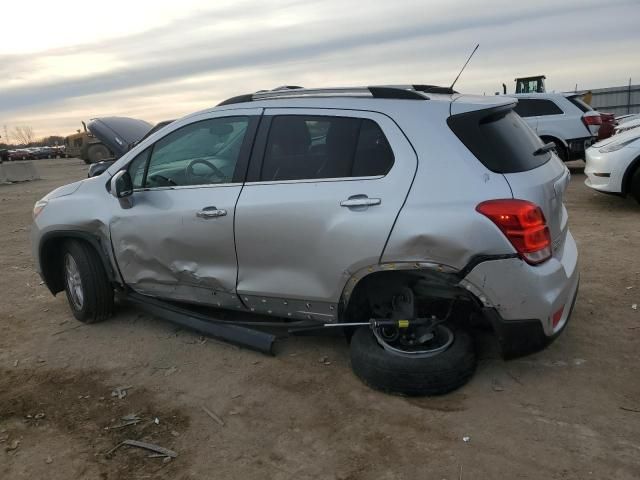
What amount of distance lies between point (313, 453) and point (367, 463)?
0.93 ft

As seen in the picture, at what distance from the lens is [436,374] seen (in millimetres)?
3250

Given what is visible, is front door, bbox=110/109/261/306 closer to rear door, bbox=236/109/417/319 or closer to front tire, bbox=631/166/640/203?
rear door, bbox=236/109/417/319

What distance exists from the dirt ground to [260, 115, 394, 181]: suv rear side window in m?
1.30

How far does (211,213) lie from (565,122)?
10626 millimetres

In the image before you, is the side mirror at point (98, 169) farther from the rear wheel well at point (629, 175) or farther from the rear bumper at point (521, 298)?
the rear wheel well at point (629, 175)

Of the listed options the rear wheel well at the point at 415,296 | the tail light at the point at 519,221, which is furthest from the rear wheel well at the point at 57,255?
the tail light at the point at 519,221

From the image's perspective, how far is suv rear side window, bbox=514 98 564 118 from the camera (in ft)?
40.4

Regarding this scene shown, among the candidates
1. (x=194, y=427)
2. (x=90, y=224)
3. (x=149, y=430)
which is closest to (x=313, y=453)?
(x=194, y=427)

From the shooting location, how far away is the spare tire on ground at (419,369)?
326 centimetres

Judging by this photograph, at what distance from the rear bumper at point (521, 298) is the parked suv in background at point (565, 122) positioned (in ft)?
32.3

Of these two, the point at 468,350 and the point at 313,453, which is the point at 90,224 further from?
the point at 468,350

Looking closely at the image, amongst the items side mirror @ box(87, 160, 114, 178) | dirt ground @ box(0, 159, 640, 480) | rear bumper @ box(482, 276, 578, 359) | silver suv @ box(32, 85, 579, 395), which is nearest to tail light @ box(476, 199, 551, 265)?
silver suv @ box(32, 85, 579, 395)

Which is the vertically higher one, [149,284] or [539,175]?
[539,175]

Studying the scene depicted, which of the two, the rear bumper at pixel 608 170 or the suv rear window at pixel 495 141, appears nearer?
the suv rear window at pixel 495 141
